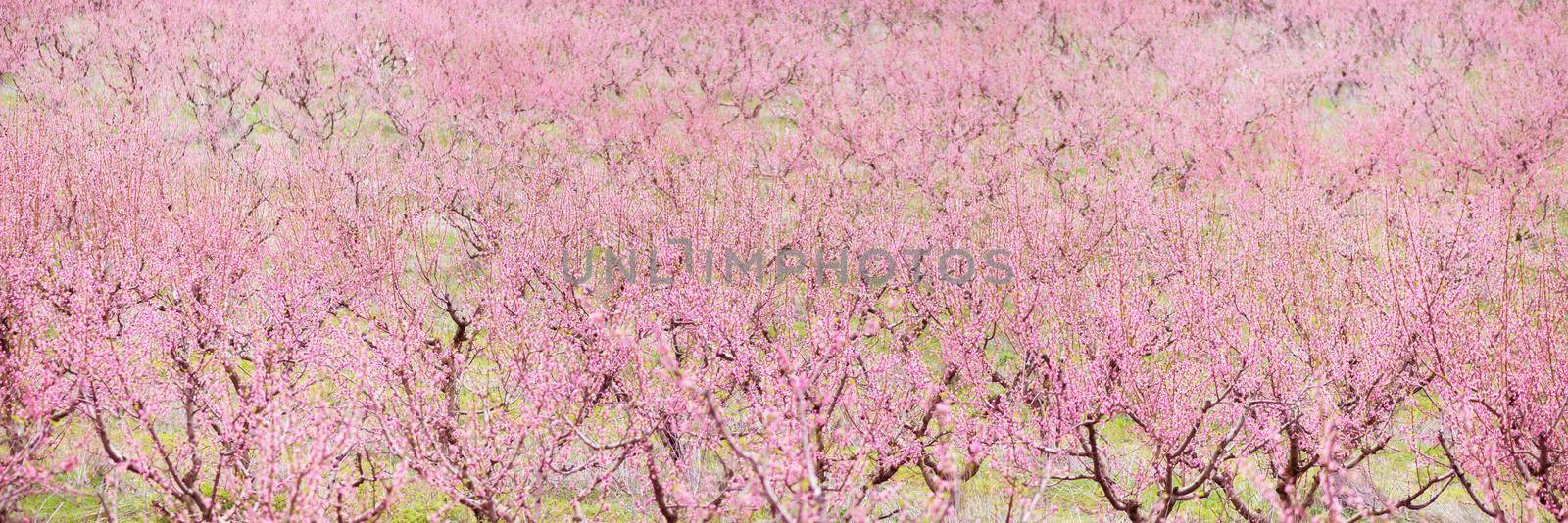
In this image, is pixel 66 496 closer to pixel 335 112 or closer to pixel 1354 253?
pixel 335 112

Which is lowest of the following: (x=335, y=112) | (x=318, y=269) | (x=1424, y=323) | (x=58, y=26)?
(x=1424, y=323)

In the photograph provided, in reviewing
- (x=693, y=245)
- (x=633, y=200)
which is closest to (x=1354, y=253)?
(x=693, y=245)

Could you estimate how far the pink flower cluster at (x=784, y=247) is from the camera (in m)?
3.91

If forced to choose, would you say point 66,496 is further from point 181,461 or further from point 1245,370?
point 1245,370

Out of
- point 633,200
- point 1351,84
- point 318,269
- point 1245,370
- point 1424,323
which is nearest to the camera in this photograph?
point 1424,323

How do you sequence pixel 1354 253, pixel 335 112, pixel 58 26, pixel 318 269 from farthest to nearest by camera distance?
pixel 58 26 < pixel 335 112 < pixel 1354 253 < pixel 318 269

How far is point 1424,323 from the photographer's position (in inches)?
174

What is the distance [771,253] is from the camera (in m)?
6.77

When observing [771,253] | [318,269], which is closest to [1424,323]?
[771,253]

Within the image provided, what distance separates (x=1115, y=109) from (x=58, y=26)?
49.0 feet

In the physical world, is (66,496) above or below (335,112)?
below

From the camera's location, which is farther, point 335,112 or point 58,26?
point 58,26

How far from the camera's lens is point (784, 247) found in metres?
6.64

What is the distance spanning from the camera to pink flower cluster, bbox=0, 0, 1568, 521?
3906mm
